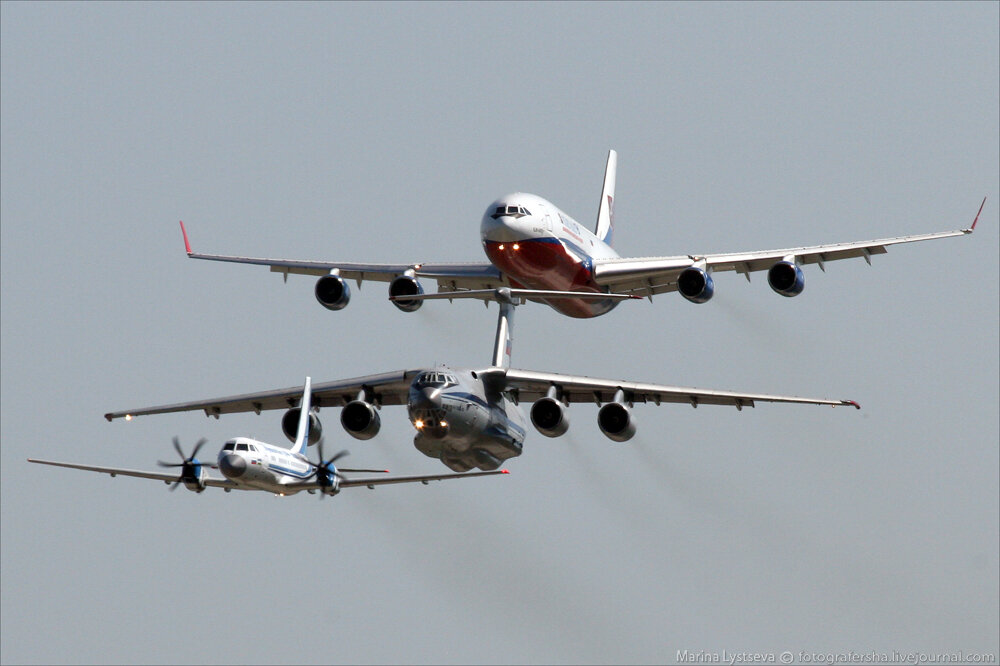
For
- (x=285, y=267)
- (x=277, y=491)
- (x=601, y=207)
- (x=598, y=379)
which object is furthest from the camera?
(x=601, y=207)

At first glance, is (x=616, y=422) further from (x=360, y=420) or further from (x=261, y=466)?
(x=261, y=466)

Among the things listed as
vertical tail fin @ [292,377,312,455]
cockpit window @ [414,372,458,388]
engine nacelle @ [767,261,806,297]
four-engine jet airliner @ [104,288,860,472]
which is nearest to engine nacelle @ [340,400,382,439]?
four-engine jet airliner @ [104,288,860,472]

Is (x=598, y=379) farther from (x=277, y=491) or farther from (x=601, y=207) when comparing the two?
(x=601, y=207)

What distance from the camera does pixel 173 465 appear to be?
58250 mm

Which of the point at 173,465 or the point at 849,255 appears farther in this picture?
the point at 849,255

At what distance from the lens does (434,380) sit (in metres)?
58.0

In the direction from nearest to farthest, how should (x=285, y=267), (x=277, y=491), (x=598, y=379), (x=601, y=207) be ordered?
(x=277, y=491), (x=598, y=379), (x=285, y=267), (x=601, y=207)

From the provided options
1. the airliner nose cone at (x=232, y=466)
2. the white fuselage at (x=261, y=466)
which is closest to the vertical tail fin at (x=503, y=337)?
the white fuselage at (x=261, y=466)

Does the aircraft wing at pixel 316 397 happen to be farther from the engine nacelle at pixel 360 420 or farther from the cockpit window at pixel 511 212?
the cockpit window at pixel 511 212

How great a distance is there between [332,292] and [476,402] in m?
8.02

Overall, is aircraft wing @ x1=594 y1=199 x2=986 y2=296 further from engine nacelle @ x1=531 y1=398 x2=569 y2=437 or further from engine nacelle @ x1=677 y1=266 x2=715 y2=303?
engine nacelle @ x1=531 y1=398 x2=569 y2=437

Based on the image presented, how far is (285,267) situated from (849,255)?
20747 mm

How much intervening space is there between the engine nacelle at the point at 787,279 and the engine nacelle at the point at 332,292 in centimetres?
1516

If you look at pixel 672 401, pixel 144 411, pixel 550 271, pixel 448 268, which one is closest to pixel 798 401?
pixel 672 401
